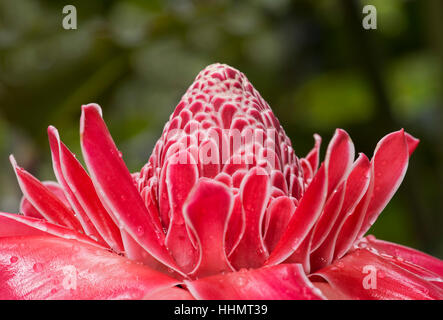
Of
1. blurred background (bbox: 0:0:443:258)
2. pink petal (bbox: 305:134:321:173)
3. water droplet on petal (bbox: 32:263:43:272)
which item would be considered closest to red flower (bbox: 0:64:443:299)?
water droplet on petal (bbox: 32:263:43:272)

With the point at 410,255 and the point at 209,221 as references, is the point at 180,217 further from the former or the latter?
the point at 410,255

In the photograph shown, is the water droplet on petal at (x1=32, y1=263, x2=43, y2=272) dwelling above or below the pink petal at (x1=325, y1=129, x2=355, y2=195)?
below

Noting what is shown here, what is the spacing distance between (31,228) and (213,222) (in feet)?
0.82

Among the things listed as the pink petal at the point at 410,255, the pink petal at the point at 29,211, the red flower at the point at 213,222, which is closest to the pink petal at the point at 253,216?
the red flower at the point at 213,222

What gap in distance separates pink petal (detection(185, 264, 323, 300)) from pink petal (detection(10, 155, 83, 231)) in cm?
25

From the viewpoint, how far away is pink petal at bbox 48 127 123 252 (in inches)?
26.2

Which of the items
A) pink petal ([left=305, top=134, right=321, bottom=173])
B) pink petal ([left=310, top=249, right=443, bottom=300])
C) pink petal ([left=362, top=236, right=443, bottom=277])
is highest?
pink petal ([left=305, top=134, right=321, bottom=173])

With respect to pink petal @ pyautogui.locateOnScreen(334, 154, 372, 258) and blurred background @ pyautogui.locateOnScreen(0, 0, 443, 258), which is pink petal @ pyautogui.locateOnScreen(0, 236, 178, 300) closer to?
pink petal @ pyautogui.locateOnScreen(334, 154, 372, 258)

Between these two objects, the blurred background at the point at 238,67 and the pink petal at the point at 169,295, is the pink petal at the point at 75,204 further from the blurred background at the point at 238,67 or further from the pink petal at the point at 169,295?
the blurred background at the point at 238,67

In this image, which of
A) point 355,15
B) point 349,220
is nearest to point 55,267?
point 349,220

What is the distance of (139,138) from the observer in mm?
2006

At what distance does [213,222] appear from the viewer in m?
0.58

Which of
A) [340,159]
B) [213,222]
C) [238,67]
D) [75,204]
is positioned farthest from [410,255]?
[238,67]
